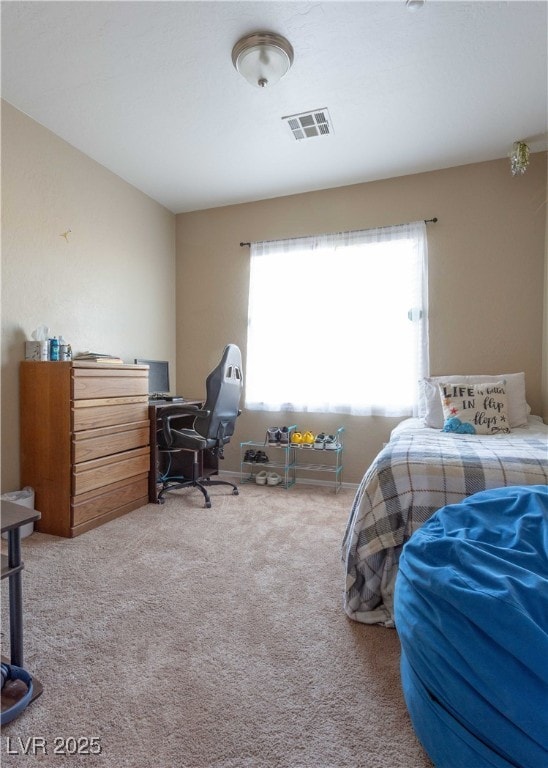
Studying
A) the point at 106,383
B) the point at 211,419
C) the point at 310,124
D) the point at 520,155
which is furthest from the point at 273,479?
the point at 520,155

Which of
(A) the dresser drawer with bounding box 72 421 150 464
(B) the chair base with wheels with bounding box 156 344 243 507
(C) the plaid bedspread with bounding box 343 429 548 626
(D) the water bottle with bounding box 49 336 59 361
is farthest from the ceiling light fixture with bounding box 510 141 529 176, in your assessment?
(D) the water bottle with bounding box 49 336 59 361

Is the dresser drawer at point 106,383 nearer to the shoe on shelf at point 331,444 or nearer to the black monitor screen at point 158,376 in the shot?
the black monitor screen at point 158,376

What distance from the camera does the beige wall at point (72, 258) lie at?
7.85 feet

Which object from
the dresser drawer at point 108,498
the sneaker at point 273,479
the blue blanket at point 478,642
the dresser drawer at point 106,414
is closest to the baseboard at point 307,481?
the sneaker at point 273,479

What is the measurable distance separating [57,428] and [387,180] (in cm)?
332

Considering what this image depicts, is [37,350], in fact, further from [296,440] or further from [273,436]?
[296,440]

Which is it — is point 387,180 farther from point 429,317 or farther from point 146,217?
point 146,217

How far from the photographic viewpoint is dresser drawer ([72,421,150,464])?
2.32m

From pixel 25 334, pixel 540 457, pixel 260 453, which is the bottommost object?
pixel 260 453

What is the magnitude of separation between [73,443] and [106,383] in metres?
0.46

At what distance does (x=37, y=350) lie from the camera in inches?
95.7

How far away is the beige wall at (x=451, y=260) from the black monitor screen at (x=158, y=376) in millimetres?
676

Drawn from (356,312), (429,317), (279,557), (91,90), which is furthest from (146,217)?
(279,557)

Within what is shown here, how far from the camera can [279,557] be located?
6.70 feet
